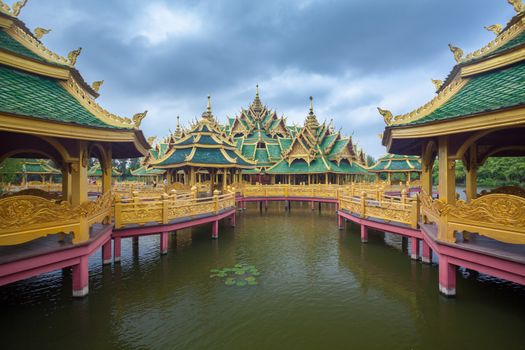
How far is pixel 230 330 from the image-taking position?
590cm

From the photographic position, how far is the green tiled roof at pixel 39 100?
20.3 feet

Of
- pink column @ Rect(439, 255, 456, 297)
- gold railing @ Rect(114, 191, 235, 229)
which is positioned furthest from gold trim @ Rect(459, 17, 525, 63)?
gold railing @ Rect(114, 191, 235, 229)

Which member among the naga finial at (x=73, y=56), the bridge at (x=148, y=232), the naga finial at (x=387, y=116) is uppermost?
the naga finial at (x=73, y=56)

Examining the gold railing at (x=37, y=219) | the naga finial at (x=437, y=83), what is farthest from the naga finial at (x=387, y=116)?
the gold railing at (x=37, y=219)

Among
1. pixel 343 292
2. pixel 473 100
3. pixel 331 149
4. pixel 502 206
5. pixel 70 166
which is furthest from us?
pixel 331 149

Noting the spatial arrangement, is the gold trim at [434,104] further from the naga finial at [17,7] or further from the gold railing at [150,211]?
the naga finial at [17,7]

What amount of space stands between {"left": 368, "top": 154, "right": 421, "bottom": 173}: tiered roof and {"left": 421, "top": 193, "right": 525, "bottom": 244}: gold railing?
29.2 meters

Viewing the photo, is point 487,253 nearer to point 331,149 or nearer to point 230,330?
point 230,330

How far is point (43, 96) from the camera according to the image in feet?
23.9

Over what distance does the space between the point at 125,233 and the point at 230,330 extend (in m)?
6.23

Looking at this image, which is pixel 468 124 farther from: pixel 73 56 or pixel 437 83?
pixel 73 56

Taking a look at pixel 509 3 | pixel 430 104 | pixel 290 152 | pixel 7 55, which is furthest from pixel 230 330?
pixel 290 152

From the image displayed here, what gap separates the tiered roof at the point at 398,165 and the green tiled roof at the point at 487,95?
2786cm

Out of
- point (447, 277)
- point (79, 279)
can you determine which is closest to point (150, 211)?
point (79, 279)
